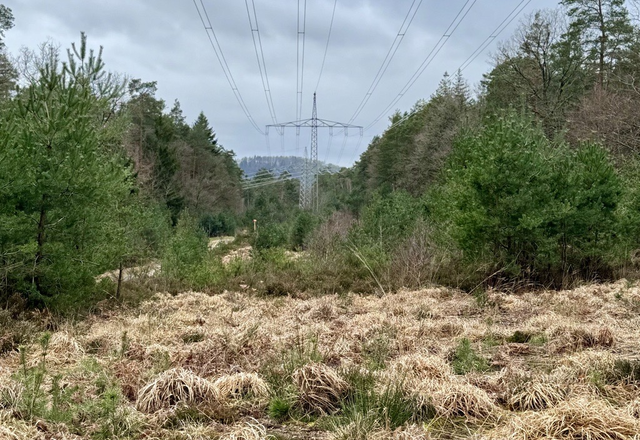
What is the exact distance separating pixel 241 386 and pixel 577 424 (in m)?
2.65

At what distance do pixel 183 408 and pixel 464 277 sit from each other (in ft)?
36.2

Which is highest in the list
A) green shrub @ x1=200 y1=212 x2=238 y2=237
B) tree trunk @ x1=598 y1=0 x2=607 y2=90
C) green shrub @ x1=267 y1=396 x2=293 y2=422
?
tree trunk @ x1=598 y1=0 x2=607 y2=90

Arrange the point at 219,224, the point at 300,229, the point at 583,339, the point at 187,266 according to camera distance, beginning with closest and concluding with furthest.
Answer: the point at 583,339
the point at 187,266
the point at 300,229
the point at 219,224

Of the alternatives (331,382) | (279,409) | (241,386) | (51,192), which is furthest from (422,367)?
(51,192)

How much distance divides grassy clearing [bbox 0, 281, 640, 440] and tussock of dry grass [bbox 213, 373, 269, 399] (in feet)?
0.04

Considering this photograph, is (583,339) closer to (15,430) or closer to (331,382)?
(331,382)

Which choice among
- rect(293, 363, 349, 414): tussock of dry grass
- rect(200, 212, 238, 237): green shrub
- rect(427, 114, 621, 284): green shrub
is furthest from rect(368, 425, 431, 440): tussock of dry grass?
rect(200, 212, 238, 237): green shrub

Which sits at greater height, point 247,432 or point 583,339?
point 583,339

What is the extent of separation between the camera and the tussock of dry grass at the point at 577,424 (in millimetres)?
3494

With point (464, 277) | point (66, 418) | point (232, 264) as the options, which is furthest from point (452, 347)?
point (232, 264)

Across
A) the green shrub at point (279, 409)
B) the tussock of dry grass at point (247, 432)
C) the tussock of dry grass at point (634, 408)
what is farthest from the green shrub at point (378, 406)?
the tussock of dry grass at point (634, 408)

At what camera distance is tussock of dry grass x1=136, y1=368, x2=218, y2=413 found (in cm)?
419

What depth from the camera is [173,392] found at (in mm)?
4305

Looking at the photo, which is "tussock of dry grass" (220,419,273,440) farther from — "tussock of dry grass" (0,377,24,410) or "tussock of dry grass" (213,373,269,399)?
"tussock of dry grass" (0,377,24,410)
